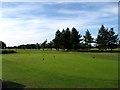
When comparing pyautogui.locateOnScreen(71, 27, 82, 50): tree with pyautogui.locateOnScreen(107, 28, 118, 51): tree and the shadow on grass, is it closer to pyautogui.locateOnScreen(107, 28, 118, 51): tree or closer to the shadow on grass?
pyautogui.locateOnScreen(107, 28, 118, 51): tree

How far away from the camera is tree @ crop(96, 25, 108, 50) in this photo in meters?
123

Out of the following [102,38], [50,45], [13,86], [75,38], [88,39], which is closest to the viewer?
[13,86]

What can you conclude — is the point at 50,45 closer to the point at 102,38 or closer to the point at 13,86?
the point at 102,38

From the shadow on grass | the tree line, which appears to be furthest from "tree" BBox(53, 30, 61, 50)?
the shadow on grass

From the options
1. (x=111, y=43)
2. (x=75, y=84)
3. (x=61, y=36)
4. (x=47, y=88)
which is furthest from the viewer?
(x=61, y=36)

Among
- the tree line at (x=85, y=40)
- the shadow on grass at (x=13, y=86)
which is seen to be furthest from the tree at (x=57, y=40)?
the shadow on grass at (x=13, y=86)

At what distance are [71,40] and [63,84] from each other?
362 ft

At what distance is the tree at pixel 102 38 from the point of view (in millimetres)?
123312

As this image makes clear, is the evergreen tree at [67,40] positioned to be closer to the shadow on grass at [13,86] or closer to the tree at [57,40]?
the tree at [57,40]

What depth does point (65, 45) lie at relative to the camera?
433 ft

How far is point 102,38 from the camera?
125688 millimetres

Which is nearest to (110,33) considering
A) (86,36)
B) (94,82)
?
(86,36)

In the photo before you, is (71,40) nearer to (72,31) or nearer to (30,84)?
(72,31)

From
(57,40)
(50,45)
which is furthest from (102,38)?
(50,45)
